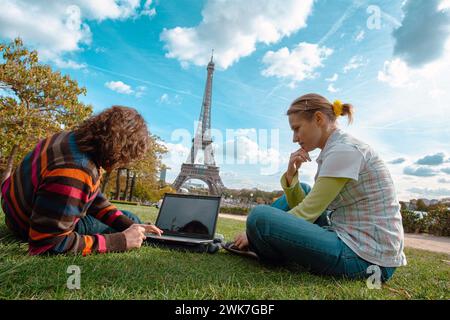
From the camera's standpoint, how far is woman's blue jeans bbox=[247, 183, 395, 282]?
1.78 m

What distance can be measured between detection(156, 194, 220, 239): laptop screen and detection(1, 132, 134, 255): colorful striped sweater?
0.96 m

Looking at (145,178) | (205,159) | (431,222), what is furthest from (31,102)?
(205,159)

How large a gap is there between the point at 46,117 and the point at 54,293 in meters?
14.1

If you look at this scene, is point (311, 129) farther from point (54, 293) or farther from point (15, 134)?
point (15, 134)

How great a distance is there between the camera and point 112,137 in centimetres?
183

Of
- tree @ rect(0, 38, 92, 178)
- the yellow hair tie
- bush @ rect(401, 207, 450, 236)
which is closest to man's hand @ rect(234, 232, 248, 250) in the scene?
the yellow hair tie

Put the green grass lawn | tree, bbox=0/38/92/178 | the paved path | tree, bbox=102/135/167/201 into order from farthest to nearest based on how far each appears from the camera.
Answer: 1. tree, bbox=102/135/167/201
2. tree, bbox=0/38/92/178
3. the paved path
4. the green grass lawn

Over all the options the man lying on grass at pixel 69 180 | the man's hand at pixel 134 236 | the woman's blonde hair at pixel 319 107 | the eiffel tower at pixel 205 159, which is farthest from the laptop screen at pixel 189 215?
the eiffel tower at pixel 205 159

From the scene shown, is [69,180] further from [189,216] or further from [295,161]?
[295,161]

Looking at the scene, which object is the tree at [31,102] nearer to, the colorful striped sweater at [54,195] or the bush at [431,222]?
the colorful striped sweater at [54,195]

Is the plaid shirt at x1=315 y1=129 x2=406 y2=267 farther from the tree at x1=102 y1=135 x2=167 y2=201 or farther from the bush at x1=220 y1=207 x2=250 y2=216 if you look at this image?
the bush at x1=220 y1=207 x2=250 y2=216

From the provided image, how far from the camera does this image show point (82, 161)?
1.73 m
